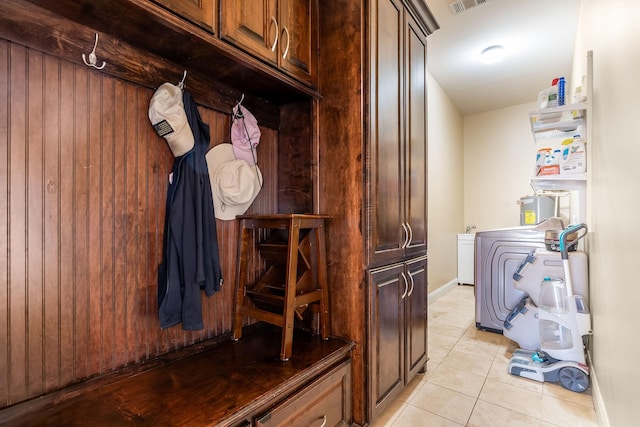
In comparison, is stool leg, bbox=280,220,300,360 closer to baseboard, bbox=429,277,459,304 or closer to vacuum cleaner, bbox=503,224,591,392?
vacuum cleaner, bbox=503,224,591,392

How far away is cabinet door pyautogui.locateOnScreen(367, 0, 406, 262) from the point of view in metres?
1.57

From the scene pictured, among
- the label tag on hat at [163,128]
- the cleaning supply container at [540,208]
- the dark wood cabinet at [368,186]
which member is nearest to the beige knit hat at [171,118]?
the label tag on hat at [163,128]

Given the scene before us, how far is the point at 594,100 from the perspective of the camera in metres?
2.08

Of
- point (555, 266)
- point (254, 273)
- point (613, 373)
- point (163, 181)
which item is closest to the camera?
point (163, 181)

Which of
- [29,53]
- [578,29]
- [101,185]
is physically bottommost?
[101,185]

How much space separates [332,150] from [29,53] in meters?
1.22

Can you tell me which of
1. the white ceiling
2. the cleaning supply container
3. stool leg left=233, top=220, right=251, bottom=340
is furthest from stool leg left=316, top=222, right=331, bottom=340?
the cleaning supply container

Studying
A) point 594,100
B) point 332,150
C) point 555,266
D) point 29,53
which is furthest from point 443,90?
point 29,53

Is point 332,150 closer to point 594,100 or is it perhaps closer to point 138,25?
point 138,25

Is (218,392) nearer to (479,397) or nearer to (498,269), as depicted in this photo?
(479,397)

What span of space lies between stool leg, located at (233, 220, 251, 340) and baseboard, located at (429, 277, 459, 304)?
3103 millimetres

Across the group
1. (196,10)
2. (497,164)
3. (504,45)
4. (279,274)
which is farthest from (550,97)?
(497,164)

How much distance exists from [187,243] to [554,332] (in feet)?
8.78

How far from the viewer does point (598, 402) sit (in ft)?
5.79
